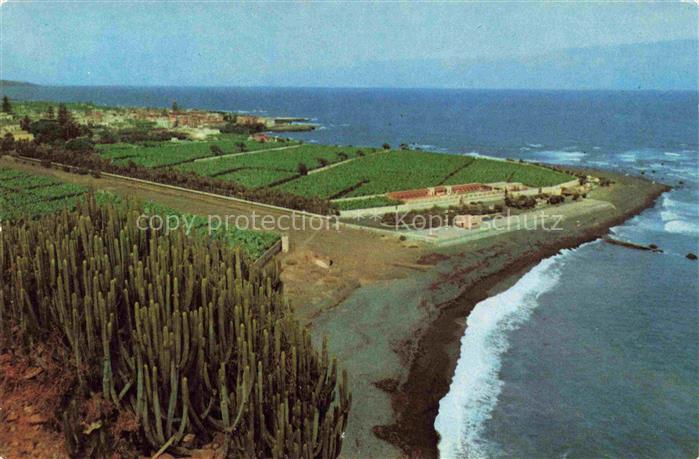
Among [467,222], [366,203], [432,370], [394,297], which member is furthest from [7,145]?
[432,370]

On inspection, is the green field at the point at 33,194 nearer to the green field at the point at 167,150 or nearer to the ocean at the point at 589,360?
the green field at the point at 167,150

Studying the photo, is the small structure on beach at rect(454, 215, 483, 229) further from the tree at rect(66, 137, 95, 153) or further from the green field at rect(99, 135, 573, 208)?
the tree at rect(66, 137, 95, 153)

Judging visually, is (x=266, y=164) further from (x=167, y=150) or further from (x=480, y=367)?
(x=480, y=367)

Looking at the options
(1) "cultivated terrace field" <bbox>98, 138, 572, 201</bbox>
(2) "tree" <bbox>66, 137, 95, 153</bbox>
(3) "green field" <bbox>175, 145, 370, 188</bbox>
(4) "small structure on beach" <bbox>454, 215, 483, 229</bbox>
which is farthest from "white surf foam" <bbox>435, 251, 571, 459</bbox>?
(2) "tree" <bbox>66, 137, 95, 153</bbox>

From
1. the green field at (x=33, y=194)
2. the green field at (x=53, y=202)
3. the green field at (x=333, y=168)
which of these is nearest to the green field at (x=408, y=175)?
the green field at (x=333, y=168)

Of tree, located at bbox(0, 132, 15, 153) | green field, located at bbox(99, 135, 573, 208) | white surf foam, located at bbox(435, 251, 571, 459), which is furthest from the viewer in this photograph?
tree, located at bbox(0, 132, 15, 153)

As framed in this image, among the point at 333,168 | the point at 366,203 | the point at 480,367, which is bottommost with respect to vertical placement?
the point at 480,367
